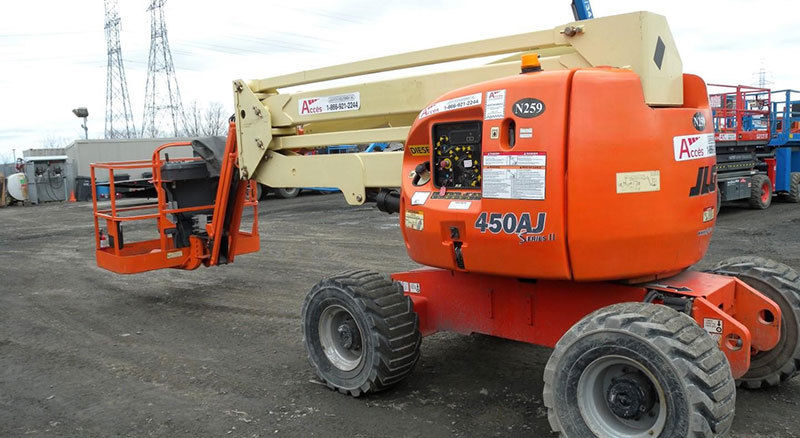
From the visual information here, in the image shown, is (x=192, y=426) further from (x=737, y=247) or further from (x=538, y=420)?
(x=737, y=247)

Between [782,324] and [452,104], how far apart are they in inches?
101

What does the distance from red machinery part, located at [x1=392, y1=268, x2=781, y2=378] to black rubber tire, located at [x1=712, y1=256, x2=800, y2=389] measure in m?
0.26

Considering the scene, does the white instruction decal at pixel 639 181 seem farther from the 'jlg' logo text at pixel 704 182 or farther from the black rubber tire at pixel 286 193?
the black rubber tire at pixel 286 193

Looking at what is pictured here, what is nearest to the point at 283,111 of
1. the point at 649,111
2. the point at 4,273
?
the point at 649,111

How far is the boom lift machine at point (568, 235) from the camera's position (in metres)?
3.40

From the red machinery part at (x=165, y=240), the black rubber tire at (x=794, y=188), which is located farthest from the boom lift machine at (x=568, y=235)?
the black rubber tire at (x=794, y=188)

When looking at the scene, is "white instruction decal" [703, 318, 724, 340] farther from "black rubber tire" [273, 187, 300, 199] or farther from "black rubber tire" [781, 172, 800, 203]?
"black rubber tire" [273, 187, 300, 199]

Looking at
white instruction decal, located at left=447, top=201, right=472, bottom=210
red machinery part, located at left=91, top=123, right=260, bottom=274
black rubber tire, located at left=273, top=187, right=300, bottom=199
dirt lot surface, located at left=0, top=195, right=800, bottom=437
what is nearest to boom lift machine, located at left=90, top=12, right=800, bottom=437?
white instruction decal, located at left=447, top=201, right=472, bottom=210

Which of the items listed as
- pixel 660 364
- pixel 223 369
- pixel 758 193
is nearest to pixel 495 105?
pixel 660 364

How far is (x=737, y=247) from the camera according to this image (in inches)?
405

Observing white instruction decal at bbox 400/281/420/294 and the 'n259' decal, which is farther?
white instruction decal at bbox 400/281/420/294

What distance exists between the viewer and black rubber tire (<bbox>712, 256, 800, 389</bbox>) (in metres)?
4.35

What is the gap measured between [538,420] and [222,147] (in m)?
4.68

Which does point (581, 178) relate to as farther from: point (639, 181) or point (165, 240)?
point (165, 240)
